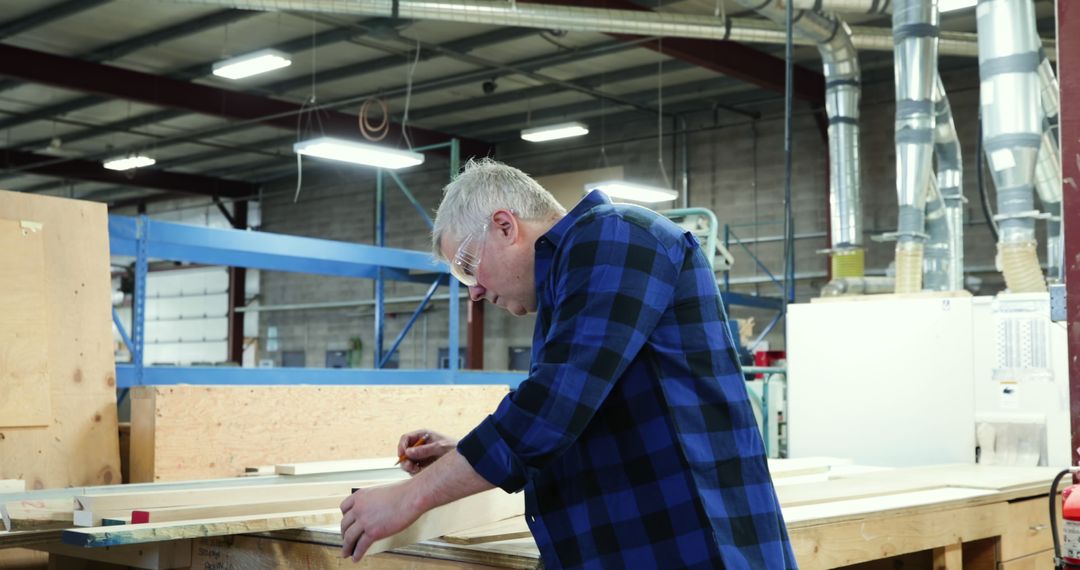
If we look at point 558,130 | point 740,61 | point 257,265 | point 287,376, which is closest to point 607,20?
point 558,130

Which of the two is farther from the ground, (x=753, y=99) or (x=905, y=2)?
(x=753, y=99)

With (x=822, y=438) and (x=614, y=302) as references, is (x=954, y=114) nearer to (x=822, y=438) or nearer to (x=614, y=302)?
(x=822, y=438)

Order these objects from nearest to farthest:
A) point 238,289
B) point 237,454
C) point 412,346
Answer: point 237,454
point 412,346
point 238,289

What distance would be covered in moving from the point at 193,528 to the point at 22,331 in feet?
6.71

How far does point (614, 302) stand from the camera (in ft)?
5.78

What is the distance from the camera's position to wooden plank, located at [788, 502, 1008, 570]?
260 cm

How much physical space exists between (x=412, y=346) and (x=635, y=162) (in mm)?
6056

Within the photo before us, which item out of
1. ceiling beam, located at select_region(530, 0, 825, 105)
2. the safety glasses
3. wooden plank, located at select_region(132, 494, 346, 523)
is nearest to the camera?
the safety glasses

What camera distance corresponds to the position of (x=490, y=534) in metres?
2.34

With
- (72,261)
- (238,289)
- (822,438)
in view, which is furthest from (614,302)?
(238,289)

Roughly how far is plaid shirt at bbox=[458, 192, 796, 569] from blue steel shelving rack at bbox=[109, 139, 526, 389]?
4910mm

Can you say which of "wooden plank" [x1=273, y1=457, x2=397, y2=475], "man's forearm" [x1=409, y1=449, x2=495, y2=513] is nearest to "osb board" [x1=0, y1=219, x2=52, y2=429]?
"wooden plank" [x1=273, y1=457, x2=397, y2=475]

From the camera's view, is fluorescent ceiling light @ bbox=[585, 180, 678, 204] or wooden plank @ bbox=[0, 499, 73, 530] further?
fluorescent ceiling light @ bbox=[585, 180, 678, 204]

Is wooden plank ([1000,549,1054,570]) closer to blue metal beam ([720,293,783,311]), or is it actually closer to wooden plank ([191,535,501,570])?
wooden plank ([191,535,501,570])
